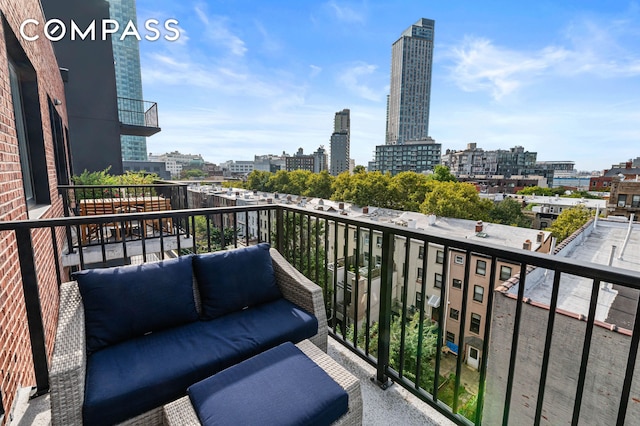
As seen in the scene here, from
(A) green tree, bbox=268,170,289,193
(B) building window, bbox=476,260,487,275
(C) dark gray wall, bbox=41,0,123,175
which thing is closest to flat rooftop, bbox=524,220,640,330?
A: (B) building window, bbox=476,260,487,275

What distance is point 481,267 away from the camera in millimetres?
14906

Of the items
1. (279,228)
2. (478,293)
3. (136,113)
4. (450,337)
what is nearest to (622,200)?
(478,293)

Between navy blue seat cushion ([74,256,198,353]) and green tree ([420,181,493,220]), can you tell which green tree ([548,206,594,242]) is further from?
navy blue seat cushion ([74,256,198,353])

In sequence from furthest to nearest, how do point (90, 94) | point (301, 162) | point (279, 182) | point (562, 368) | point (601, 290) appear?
point (301, 162)
point (279, 182)
point (90, 94)
point (601, 290)
point (562, 368)

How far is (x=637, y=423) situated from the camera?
251 inches

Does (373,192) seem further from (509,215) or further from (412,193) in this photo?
(509,215)

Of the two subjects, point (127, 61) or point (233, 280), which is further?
point (127, 61)

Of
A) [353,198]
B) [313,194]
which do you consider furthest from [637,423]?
[313,194]

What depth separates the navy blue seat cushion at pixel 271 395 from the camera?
3.56ft

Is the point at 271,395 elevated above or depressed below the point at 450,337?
above

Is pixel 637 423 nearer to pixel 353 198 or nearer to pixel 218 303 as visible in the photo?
pixel 218 303

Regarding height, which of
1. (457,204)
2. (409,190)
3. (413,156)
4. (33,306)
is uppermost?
(413,156)

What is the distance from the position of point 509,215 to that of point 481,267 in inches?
757

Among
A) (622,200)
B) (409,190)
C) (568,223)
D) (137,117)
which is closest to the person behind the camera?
(137,117)
